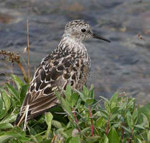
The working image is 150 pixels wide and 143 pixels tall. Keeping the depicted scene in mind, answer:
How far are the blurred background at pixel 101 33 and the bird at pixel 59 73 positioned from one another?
5.72ft

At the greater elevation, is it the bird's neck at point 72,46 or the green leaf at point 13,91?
the bird's neck at point 72,46

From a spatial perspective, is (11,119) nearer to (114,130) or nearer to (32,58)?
(114,130)

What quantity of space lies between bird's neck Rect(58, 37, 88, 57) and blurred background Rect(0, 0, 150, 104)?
1.70m

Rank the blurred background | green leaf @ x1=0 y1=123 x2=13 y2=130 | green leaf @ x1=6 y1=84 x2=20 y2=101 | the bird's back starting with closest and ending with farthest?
green leaf @ x1=0 y1=123 x2=13 y2=130, the bird's back, green leaf @ x1=6 y1=84 x2=20 y2=101, the blurred background

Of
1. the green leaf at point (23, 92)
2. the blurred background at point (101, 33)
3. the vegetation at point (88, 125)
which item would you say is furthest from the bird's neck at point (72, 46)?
the vegetation at point (88, 125)

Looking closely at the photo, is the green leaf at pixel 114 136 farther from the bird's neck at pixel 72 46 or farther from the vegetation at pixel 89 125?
the bird's neck at pixel 72 46

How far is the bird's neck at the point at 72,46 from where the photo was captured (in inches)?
277

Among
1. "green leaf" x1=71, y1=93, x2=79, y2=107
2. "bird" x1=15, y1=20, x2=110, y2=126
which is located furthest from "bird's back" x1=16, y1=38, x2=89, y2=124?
"green leaf" x1=71, y1=93, x2=79, y2=107

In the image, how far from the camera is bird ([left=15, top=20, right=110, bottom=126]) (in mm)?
5586

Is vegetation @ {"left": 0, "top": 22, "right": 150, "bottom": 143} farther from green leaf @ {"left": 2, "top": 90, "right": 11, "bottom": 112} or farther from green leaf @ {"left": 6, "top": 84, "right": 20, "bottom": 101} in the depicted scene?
green leaf @ {"left": 6, "top": 84, "right": 20, "bottom": 101}

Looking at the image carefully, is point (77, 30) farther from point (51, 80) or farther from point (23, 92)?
point (23, 92)

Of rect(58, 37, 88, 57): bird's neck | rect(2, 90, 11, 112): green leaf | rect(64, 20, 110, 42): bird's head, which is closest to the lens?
rect(2, 90, 11, 112): green leaf

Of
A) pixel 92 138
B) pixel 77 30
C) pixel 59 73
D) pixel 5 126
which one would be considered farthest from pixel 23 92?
pixel 77 30

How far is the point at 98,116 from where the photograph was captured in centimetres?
497
